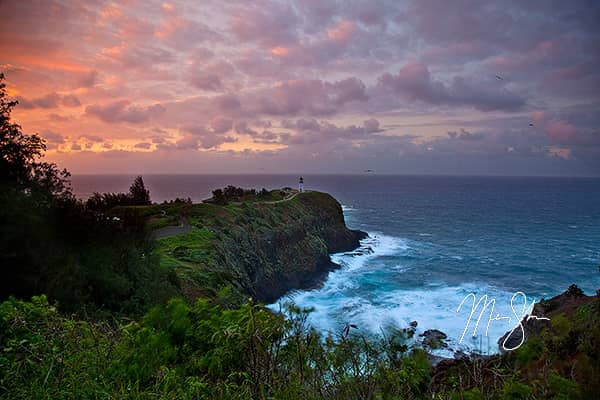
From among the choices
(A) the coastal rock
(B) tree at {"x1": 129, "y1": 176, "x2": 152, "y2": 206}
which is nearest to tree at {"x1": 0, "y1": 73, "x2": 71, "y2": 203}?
(A) the coastal rock

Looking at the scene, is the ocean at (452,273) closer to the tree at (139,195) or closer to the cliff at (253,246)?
→ the cliff at (253,246)

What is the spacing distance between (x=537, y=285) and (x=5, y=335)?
43.9 metres

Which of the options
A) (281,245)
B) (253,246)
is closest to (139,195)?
(253,246)

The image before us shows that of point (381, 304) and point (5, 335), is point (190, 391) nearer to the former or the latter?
point (5, 335)

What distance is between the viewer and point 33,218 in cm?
1028

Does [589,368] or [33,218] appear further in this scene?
[33,218]

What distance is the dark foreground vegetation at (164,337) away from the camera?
414cm

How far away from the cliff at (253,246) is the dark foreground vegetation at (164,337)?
0.30 metres

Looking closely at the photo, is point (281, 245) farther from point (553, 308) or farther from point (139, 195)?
point (553, 308)

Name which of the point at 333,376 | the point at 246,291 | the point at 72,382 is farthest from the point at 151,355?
the point at 246,291

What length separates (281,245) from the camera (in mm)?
38781

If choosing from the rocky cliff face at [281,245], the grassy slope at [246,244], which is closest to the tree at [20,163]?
the grassy slope at [246,244]

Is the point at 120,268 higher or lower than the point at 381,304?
higher

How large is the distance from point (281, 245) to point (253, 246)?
5794mm
